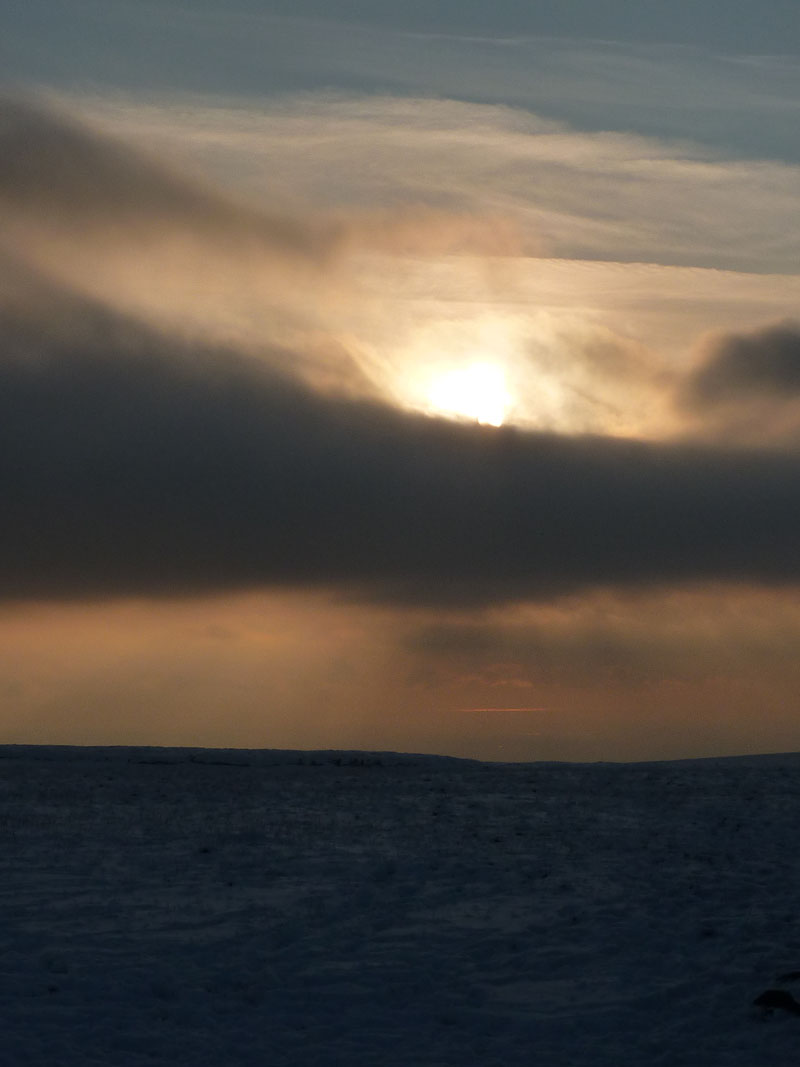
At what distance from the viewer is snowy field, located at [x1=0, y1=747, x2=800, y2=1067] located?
1705 centimetres

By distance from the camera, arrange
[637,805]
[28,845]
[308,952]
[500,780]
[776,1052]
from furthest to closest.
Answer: [500,780]
[637,805]
[28,845]
[308,952]
[776,1052]

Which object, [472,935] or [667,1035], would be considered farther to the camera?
[472,935]

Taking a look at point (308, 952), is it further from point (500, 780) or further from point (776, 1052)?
point (500, 780)

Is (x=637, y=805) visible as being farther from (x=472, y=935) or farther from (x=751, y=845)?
(x=472, y=935)

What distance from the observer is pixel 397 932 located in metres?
21.5

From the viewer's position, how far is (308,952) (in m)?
20.4

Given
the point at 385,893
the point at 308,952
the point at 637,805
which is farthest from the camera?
the point at 637,805

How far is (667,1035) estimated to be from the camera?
1728cm

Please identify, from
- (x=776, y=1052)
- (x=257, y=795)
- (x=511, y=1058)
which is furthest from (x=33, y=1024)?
(x=257, y=795)

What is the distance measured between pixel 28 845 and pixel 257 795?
11.2 meters

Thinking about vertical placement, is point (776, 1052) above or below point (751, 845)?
below

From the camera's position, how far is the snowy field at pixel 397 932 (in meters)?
17.0

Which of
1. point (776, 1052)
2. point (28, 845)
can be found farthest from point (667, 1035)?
point (28, 845)

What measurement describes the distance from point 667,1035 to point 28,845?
1644 cm
